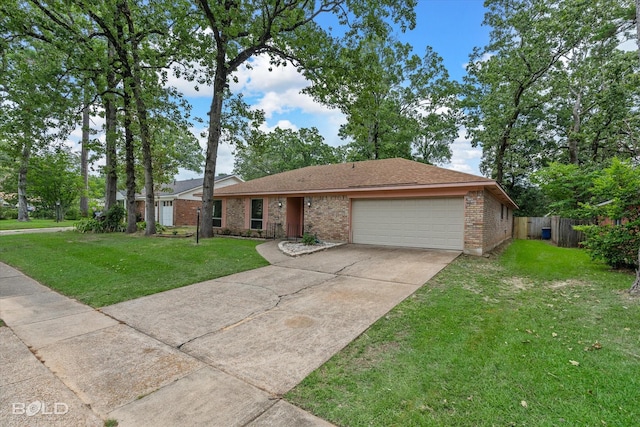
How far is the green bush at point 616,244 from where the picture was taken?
689cm

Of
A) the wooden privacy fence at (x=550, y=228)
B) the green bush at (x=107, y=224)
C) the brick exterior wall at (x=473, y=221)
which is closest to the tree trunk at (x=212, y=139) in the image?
the green bush at (x=107, y=224)

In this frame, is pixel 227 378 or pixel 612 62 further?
pixel 612 62

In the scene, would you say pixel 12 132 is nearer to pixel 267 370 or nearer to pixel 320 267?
pixel 320 267

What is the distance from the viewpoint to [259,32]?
1145 centimetres

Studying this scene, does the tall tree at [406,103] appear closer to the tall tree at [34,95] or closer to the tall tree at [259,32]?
the tall tree at [259,32]

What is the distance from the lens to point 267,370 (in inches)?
111

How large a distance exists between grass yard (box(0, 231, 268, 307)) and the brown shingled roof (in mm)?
4193

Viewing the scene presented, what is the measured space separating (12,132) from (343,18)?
45.2 ft

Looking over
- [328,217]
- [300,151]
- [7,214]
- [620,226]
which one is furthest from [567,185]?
[7,214]

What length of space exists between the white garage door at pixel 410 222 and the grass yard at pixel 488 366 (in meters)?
4.76

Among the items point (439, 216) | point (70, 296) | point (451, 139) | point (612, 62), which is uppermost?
point (612, 62)

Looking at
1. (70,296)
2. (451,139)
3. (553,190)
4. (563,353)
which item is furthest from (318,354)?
(451,139)

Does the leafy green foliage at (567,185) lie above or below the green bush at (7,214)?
above

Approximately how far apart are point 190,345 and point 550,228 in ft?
66.2
